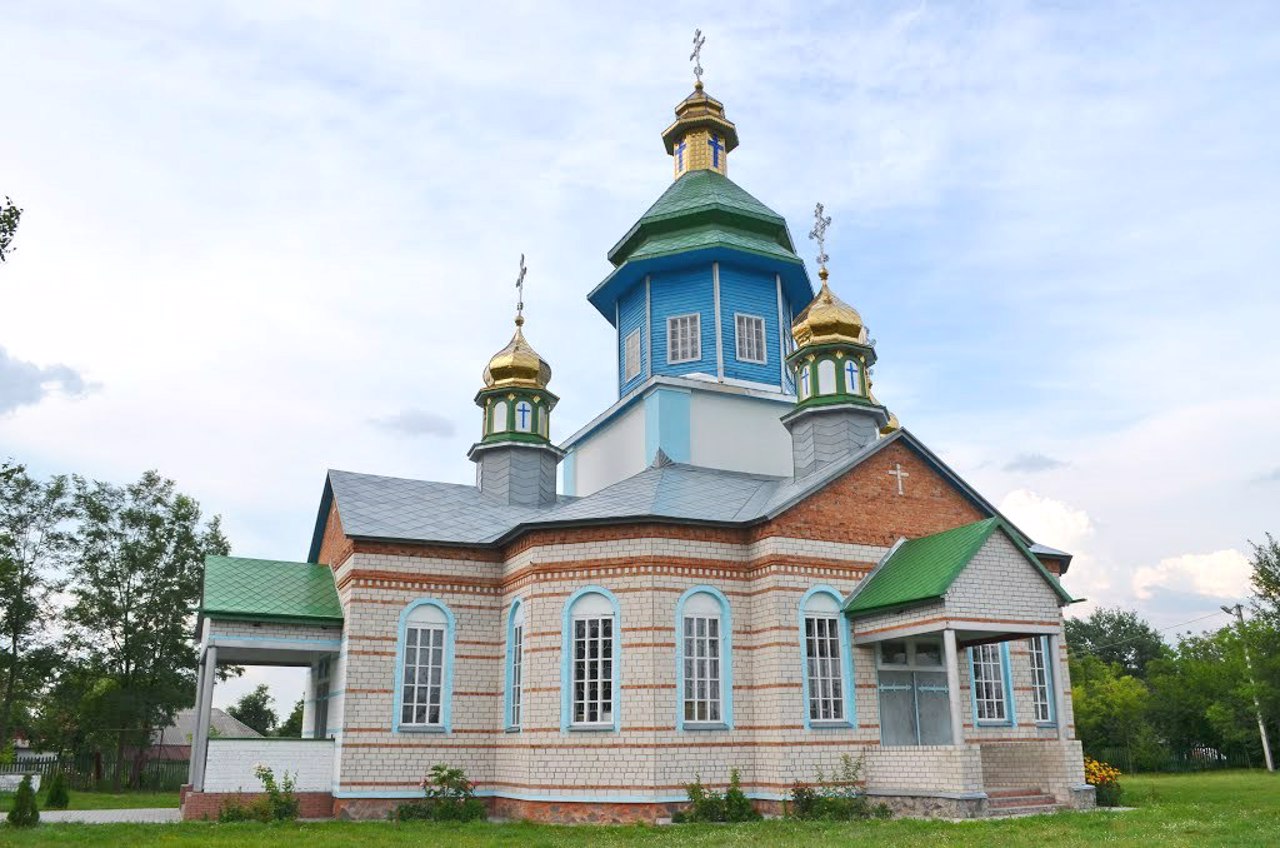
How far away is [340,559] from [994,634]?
430 inches

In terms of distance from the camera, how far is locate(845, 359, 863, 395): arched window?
62.9 feet

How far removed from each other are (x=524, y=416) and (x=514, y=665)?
6041 millimetres

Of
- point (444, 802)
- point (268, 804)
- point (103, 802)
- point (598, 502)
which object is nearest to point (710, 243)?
point (598, 502)

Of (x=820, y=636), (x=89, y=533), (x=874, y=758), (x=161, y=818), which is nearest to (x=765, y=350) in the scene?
(x=820, y=636)

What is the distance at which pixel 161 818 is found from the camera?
15969mm

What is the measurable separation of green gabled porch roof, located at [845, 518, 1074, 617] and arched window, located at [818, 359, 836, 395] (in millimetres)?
3710

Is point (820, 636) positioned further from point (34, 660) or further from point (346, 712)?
point (34, 660)

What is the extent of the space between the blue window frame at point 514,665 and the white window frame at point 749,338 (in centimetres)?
732

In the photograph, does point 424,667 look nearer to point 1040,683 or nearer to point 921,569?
point 921,569

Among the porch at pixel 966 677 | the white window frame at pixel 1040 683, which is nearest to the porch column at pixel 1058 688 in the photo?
the porch at pixel 966 677

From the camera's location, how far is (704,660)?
51.4ft

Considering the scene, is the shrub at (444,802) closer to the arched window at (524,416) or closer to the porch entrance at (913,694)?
the porch entrance at (913,694)

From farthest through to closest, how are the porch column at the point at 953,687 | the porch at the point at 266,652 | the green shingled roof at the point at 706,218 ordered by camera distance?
the green shingled roof at the point at 706,218 → the porch at the point at 266,652 → the porch column at the point at 953,687

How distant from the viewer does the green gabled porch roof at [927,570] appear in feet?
48.2
